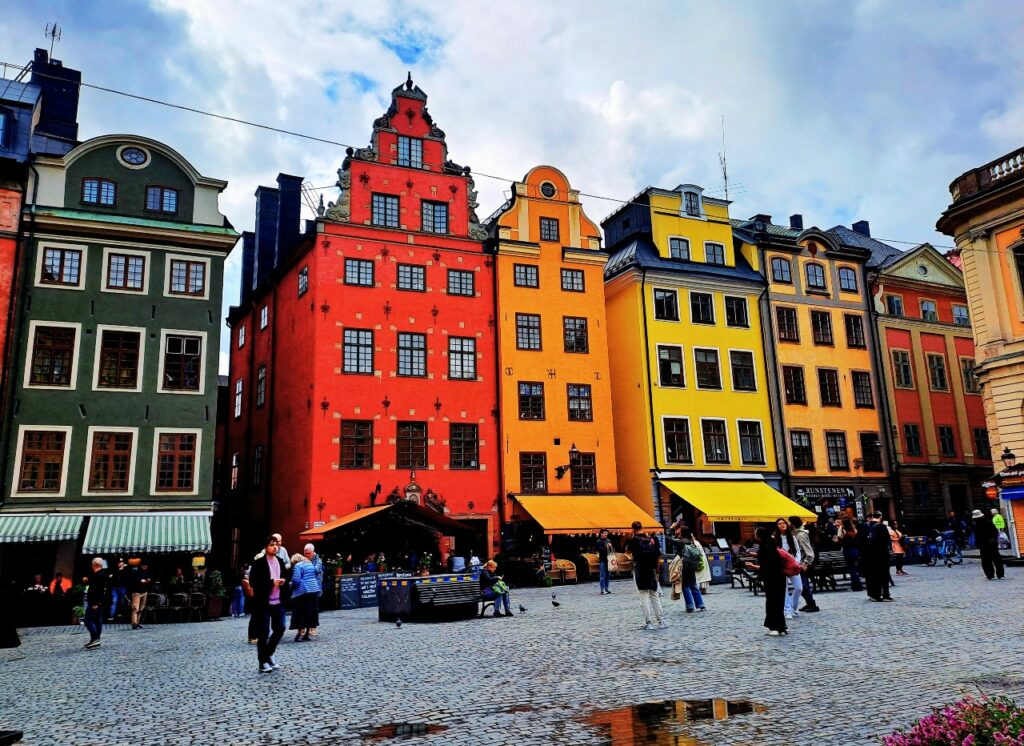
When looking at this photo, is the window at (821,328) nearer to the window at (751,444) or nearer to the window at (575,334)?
the window at (751,444)

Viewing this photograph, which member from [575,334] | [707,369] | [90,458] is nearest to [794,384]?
[707,369]

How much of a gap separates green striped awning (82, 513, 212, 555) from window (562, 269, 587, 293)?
57.4 ft

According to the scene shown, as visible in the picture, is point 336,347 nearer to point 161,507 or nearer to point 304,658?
point 161,507

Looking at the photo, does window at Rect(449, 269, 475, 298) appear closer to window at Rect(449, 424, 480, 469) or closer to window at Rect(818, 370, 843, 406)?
window at Rect(449, 424, 480, 469)

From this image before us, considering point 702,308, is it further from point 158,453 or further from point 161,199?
point 158,453

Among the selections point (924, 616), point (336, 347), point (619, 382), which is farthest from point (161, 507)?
point (924, 616)

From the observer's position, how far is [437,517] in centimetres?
2753

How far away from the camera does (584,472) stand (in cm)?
3388

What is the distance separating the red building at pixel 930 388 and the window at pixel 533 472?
61.0 ft

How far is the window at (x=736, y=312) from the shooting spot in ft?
126

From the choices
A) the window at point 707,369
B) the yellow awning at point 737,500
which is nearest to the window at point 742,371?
the window at point 707,369

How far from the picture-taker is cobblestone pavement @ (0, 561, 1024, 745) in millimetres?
7414

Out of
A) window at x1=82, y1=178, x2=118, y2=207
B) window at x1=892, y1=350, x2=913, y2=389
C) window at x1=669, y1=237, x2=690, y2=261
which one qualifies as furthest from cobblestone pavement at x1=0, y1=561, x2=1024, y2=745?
window at x1=892, y1=350, x2=913, y2=389

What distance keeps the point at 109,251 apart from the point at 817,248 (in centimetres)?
3221
